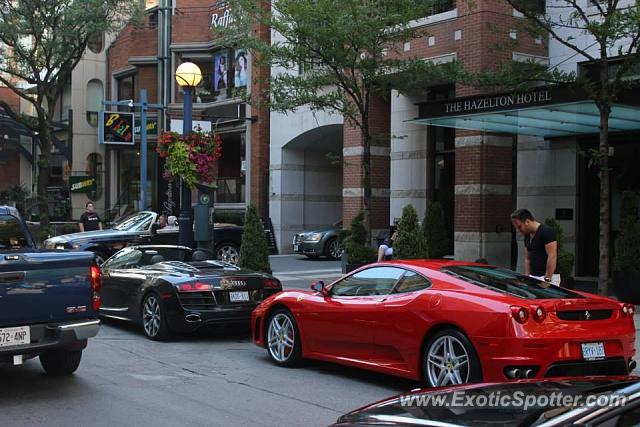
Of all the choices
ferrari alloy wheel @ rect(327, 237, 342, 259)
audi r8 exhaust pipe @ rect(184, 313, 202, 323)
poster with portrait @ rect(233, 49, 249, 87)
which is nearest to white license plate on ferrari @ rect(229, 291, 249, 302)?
audi r8 exhaust pipe @ rect(184, 313, 202, 323)

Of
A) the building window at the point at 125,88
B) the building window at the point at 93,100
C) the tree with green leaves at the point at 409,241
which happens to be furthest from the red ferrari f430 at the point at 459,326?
the building window at the point at 93,100

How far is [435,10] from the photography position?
18.2 meters

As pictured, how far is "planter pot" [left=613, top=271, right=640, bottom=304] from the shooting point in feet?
39.5

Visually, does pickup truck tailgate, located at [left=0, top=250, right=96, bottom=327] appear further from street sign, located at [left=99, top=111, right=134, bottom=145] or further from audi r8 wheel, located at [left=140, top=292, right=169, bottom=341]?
street sign, located at [left=99, top=111, right=134, bottom=145]

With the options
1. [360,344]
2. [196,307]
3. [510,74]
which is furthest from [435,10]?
[360,344]

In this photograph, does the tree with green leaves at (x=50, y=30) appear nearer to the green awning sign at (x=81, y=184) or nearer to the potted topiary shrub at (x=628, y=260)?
the green awning sign at (x=81, y=184)

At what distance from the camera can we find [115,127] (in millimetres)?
31562

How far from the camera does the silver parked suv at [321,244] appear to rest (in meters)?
22.6

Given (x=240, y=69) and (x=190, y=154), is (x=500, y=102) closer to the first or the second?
(x=190, y=154)

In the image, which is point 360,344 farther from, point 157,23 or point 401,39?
point 157,23

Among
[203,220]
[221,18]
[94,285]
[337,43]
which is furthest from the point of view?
[221,18]

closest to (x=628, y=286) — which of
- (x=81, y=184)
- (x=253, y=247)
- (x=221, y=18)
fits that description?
(x=253, y=247)

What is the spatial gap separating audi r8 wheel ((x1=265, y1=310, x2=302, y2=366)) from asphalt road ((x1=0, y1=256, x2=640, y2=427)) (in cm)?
13

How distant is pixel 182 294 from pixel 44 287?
3.16m
